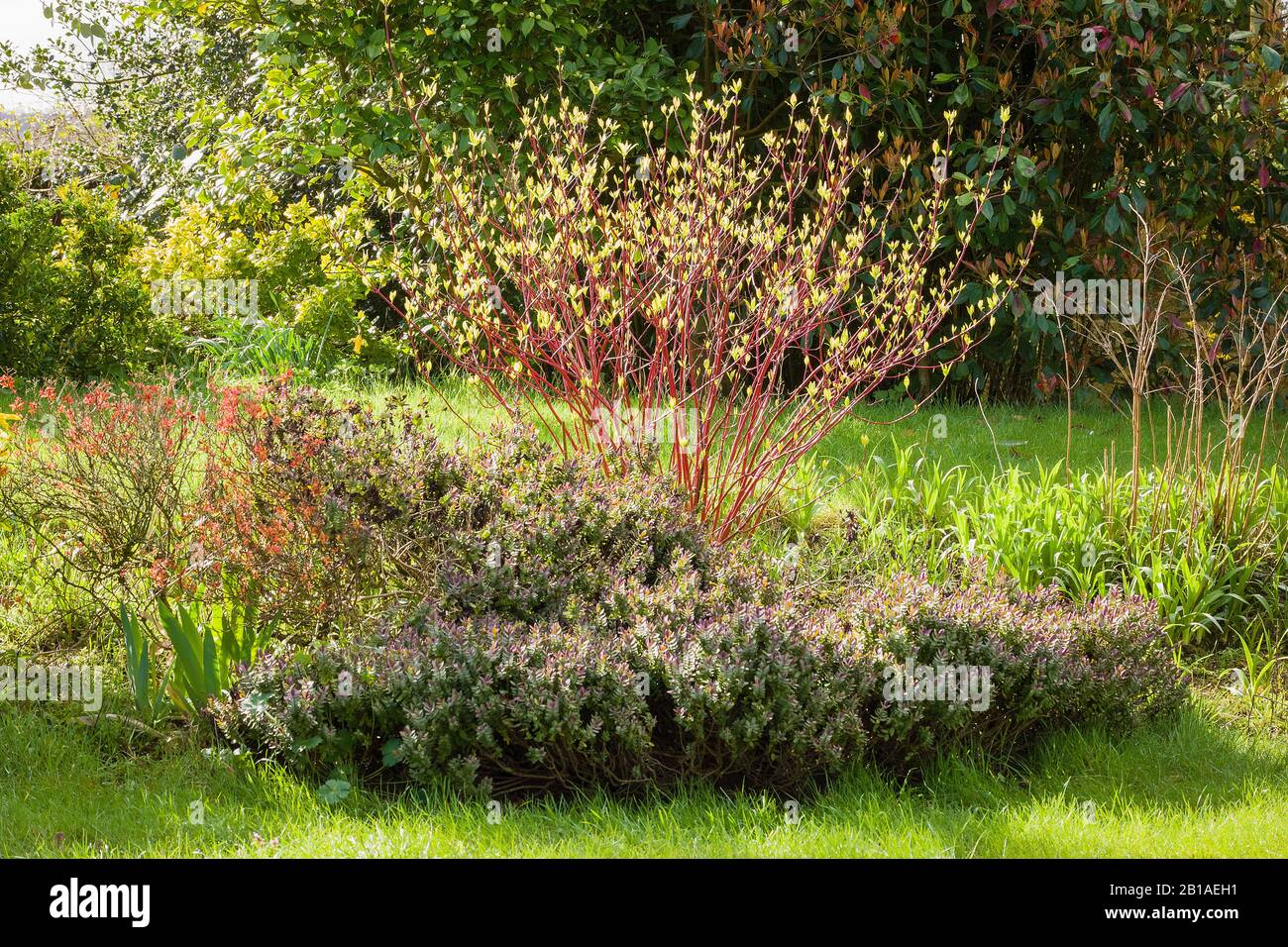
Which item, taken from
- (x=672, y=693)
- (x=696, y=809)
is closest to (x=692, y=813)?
(x=696, y=809)

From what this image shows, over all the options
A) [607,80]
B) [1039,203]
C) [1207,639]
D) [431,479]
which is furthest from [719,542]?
[1039,203]

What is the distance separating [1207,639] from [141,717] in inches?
152

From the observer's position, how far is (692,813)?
3.27 meters

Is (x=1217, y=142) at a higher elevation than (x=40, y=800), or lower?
higher

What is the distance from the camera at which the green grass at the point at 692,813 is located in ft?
10.0

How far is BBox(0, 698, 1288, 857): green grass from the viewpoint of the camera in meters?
3.05

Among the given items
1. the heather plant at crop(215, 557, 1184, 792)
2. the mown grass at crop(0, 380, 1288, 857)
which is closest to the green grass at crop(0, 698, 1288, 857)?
Answer: the mown grass at crop(0, 380, 1288, 857)

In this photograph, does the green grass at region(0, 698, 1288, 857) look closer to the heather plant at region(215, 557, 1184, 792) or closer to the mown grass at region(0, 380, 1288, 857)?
the mown grass at region(0, 380, 1288, 857)

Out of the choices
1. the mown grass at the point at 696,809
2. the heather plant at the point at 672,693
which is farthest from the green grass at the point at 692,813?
the heather plant at the point at 672,693

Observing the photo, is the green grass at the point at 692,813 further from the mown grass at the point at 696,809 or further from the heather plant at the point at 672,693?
the heather plant at the point at 672,693

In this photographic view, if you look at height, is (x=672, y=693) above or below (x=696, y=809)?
above

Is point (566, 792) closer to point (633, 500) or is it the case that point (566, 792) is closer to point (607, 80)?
point (633, 500)

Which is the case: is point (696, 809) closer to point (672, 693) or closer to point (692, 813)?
point (692, 813)
